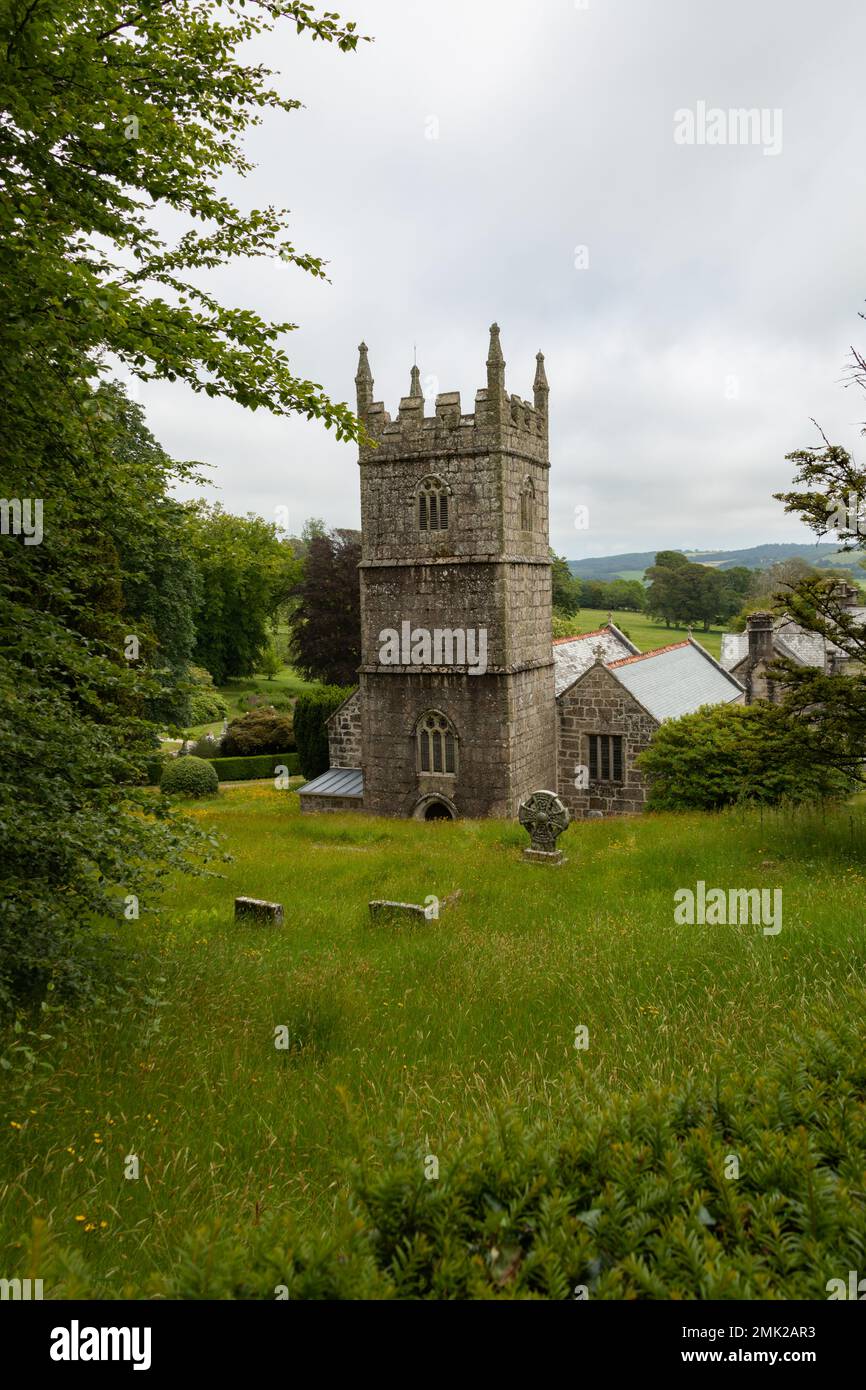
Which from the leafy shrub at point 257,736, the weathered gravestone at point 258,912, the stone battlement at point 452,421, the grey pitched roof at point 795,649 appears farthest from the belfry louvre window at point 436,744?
the grey pitched roof at point 795,649

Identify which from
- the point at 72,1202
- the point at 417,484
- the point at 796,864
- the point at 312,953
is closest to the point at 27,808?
the point at 72,1202

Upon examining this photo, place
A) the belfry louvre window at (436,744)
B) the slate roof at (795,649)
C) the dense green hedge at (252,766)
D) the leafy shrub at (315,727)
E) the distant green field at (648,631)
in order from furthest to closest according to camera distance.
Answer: the distant green field at (648,631), the dense green hedge at (252,766), the slate roof at (795,649), the leafy shrub at (315,727), the belfry louvre window at (436,744)

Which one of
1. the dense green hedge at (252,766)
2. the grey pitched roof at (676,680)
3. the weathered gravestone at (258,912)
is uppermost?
the grey pitched roof at (676,680)

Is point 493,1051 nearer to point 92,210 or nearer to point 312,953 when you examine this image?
point 312,953

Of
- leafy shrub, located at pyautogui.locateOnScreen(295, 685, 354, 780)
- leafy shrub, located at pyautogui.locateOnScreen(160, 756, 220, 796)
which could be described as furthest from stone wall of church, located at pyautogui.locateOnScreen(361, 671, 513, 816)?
leafy shrub, located at pyautogui.locateOnScreen(160, 756, 220, 796)

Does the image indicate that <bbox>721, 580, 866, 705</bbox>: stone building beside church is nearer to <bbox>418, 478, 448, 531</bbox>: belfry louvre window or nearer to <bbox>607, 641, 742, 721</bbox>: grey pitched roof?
<bbox>607, 641, 742, 721</bbox>: grey pitched roof

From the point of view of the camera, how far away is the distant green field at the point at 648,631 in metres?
79.2

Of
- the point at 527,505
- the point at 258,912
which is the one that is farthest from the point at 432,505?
the point at 258,912

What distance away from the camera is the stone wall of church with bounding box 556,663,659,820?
2300 cm

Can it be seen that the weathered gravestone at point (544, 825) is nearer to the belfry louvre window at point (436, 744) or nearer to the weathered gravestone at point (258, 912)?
the weathered gravestone at point (258, 912)

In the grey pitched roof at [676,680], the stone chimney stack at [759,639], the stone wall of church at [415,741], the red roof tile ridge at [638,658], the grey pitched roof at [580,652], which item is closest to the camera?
the stone wall of church at [415,741]

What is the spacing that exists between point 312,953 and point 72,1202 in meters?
5.23

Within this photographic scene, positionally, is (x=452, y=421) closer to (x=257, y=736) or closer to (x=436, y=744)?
(x=436, y=744)

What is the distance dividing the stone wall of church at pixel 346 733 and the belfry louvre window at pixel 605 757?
25.4ft
